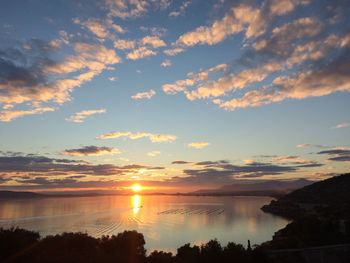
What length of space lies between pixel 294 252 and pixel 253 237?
48.1 metres

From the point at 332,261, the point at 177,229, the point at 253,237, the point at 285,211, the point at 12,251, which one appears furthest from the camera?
the point at 285,211

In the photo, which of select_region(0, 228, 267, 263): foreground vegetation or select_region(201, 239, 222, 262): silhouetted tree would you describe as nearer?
select_region(0, 228, 267, 263): foreground vegetation

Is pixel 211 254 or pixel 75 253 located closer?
pixel 211 254

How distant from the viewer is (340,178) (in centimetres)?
18388

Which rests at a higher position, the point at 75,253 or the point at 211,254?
the point at 75,253

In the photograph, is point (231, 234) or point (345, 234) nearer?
point (345, 234)

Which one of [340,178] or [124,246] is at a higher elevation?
[340,178]

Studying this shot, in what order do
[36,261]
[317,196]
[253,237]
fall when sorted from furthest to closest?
[317,196] < [253,237] < [36,261]

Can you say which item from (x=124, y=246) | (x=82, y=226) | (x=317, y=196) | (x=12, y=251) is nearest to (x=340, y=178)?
(x=317, y=196)

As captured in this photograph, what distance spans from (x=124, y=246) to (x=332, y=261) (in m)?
19.6

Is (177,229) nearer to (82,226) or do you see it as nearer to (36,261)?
(82,226)

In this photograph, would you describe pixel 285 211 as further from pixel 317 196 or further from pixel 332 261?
pixel 332 261

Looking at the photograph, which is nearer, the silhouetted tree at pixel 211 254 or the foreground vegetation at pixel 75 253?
the foreground vegetation at pixel 75 253

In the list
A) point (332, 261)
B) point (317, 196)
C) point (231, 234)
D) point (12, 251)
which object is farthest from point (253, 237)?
point (317, 196)
